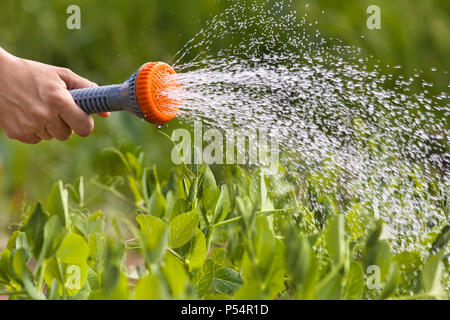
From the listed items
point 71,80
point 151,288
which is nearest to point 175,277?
point 151,288

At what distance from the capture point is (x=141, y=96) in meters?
0.88

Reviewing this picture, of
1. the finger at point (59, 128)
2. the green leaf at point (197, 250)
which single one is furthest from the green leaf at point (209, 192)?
the finger at point (59, 128)

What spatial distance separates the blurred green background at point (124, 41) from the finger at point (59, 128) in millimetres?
652

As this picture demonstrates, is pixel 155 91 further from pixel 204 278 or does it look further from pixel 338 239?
pixel 338 239

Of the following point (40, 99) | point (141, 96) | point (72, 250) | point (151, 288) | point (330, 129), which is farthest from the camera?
point (330, 129)

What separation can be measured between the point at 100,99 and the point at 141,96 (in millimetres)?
96

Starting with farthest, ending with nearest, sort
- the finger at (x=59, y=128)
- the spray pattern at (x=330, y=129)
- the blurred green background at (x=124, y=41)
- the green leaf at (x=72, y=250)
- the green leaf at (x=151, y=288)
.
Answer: the blurred green background at (x=124, y=41) → the finger at (x=59, y=128) → the spray pattern at (x=330, y=129) → the green leaf at (x=72, y=250) → the green leaf at (x=151, y=288)

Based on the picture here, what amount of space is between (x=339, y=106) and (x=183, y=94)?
0.51m

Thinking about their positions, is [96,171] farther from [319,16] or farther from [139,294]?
[139,294]

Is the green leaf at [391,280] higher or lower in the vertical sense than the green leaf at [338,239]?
lower

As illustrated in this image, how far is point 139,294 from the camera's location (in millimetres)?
385

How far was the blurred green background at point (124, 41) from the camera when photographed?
2029 millimetres

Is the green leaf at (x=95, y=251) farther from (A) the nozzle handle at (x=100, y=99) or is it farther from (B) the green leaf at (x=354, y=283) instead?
(A) the nozzle handle at (x=100, y=99)

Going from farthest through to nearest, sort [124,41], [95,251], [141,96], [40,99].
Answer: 1. [124,41]
2. [40,99]
3. [141,96]
4. [95,251]
